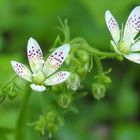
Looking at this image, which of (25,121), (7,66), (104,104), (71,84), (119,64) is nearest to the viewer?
(71,84)

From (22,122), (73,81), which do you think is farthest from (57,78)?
(22,122)

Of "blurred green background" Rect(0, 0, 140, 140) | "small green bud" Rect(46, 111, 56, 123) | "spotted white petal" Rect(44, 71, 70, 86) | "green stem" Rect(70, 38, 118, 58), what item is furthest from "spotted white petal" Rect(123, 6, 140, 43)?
"blurred green background" Rect(0, 0, 140, 140)

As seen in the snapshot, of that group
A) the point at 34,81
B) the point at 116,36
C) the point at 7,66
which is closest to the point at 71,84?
the point at 34,81

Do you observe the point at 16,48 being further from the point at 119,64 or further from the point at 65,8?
the point at 119,64

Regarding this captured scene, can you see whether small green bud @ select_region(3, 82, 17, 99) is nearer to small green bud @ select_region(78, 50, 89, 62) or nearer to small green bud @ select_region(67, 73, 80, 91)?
small green bud @ select_region(67, 73, 80, 91)

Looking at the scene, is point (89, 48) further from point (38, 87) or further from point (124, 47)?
point (38, 87)

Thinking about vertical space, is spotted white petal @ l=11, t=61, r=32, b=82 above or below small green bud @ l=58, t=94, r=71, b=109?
above

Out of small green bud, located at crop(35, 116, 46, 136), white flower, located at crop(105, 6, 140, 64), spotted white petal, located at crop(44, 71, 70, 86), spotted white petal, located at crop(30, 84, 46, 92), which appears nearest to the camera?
spotted white petal, located at crop(30, 84, 46, 92)
